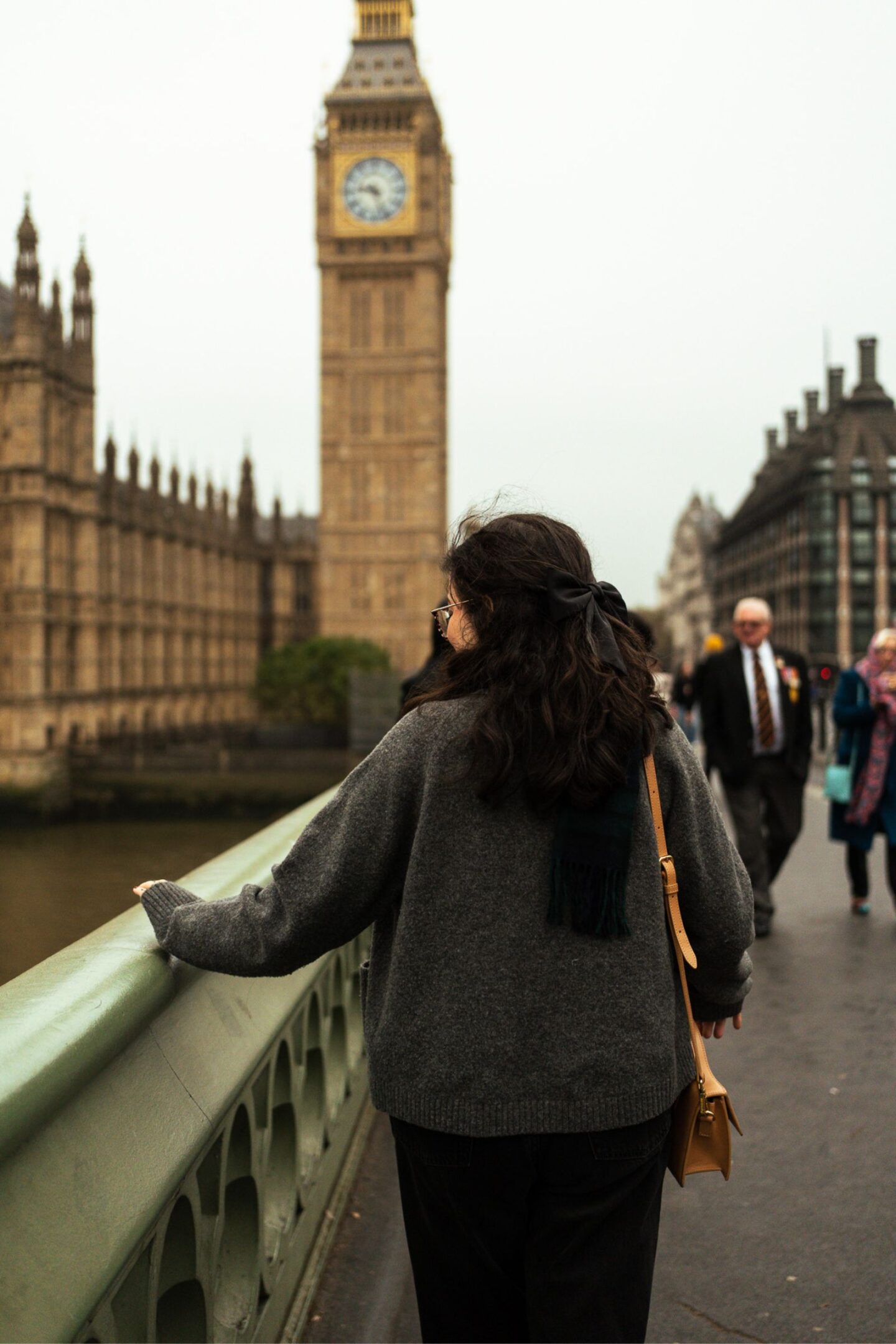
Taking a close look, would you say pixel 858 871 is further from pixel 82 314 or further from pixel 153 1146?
pixel 82 314

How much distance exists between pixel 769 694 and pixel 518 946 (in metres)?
5.35

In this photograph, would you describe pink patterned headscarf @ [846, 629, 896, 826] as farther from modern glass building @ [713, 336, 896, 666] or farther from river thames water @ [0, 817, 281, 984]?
modern glass building @ [713, 336, 896, 666]

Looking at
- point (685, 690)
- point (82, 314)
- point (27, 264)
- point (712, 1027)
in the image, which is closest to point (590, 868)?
point (712, 1027)

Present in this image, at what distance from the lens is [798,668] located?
275 inches

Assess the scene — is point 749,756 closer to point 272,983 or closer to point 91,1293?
point 272,983

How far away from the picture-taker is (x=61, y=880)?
271 cm

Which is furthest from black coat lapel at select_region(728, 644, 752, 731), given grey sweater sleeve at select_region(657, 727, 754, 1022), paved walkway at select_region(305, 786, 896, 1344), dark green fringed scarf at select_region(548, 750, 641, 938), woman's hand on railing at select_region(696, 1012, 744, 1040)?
dark green fringed scarf at select_region(548, 750, 641, 938)

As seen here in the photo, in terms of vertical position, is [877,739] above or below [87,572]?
below

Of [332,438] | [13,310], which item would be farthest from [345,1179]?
[332,438]

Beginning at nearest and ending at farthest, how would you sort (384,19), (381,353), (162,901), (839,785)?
(162,901) < (839,785) < (381,353) < (384,19)

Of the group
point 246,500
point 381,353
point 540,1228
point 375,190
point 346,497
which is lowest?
point 540,1228

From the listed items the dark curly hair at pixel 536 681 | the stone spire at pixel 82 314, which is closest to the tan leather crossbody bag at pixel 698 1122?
the dark curly hair at pixel 536 681

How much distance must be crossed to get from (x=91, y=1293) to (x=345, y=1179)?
6.85ft

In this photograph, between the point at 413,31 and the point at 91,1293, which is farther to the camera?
the point at 413,31
